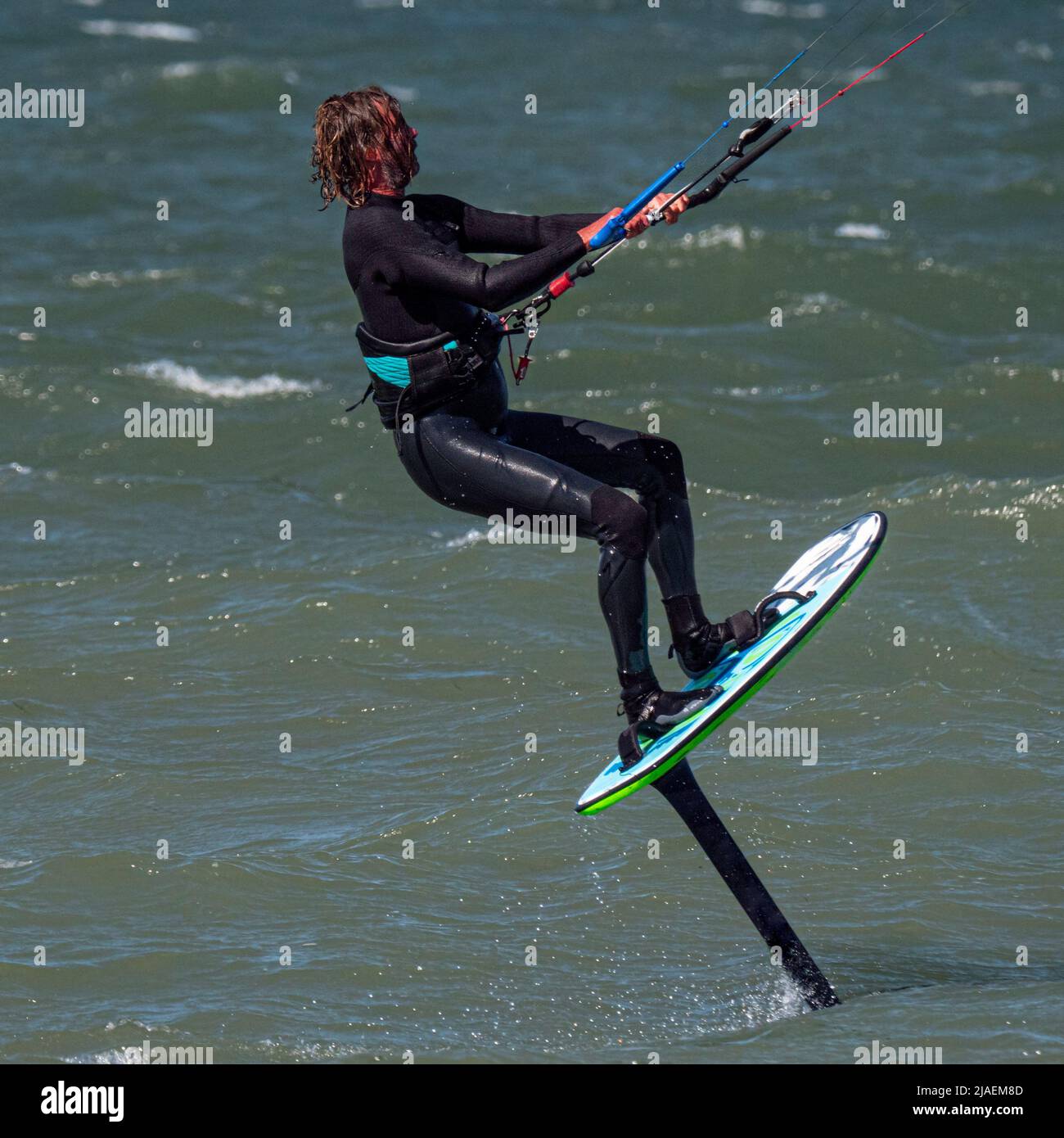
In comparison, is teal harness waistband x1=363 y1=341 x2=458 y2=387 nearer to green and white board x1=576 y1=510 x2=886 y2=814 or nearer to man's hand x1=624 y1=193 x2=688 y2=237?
man's hand x1=624 y1=193 x2=688 y2=237

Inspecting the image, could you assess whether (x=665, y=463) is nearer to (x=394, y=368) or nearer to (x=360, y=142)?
(x=394, y=368)

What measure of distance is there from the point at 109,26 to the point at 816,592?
1067 inches

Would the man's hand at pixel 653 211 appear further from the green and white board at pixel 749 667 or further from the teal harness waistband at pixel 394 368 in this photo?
the green and white board at pixel 749 667

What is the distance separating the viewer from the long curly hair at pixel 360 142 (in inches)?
228

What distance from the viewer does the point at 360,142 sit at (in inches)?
228

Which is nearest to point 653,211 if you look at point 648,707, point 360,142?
point 360,142

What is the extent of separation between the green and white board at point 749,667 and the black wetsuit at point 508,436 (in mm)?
300

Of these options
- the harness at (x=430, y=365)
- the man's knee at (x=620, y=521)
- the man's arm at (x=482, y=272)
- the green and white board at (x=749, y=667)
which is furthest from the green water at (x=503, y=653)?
the man's arm at (x=482, y=272)

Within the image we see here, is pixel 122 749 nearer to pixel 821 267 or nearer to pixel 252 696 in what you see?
pixel 252 696

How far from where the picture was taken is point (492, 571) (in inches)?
431

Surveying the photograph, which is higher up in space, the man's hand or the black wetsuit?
the man's hand

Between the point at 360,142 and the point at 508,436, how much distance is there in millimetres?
1112

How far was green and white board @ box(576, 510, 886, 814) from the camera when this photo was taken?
19.0 feet

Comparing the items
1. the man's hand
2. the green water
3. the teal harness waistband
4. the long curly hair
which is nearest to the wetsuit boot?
the green water
